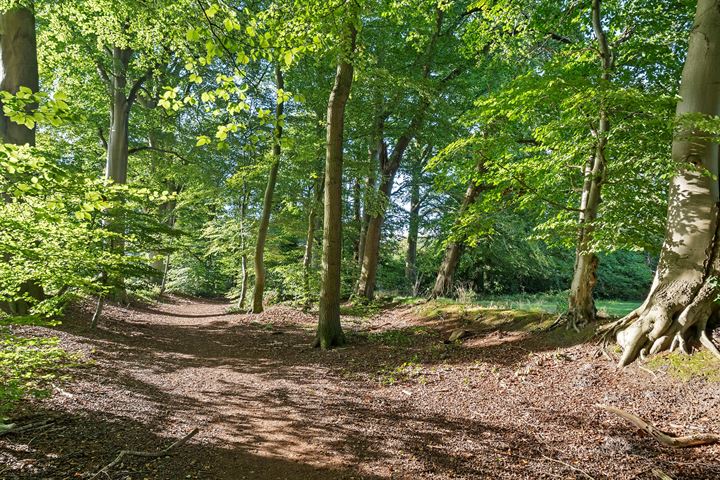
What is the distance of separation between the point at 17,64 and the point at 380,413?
9.14 metres

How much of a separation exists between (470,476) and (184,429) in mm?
3072

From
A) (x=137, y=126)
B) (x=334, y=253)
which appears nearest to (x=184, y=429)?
(x=334, y=253)

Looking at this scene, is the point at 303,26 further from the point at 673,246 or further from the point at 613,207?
the point at 673,246

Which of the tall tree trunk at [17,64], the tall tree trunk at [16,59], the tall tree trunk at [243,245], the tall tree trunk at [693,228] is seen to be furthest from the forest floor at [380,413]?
the tall tree trunk at [243,245]

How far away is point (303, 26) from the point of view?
5.59 meters

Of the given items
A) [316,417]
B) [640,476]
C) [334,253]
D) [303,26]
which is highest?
[303,26]

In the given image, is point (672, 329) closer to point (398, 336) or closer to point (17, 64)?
point (398, 336)

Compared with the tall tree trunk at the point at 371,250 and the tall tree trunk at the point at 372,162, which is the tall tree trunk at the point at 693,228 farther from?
the tall tree trunk at the point at 371,250

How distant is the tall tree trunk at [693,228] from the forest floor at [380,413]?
0.44 metres

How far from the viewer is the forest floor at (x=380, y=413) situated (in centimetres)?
342

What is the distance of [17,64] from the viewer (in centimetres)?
753

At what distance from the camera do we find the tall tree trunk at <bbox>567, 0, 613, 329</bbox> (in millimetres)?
5914

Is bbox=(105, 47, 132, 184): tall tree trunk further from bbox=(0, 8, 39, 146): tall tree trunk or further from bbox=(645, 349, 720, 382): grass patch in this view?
bbox=(645, 349, 720, 382): grass patch

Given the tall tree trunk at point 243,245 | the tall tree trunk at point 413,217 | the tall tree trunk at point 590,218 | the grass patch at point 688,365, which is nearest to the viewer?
the grass patch at point 688,365
